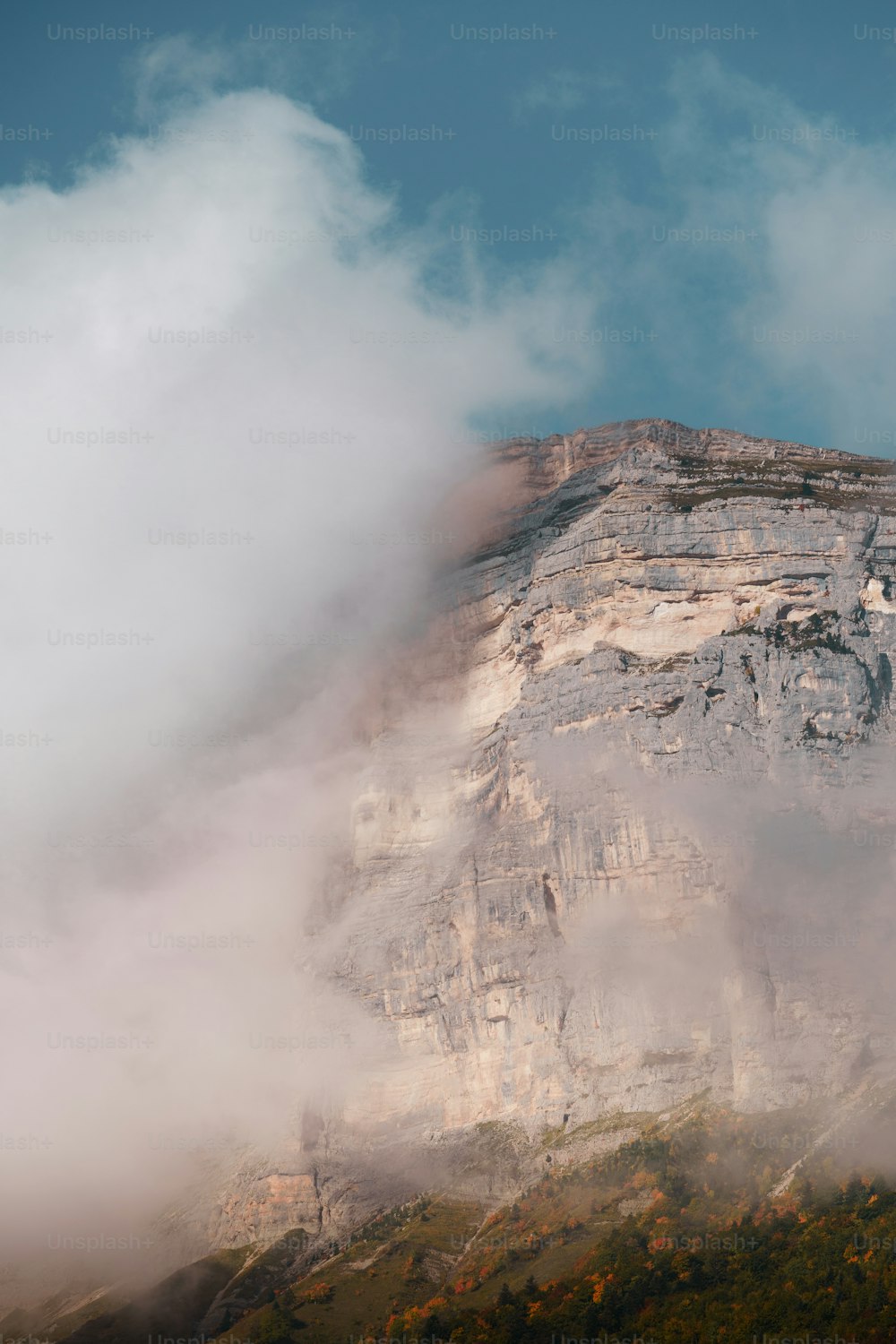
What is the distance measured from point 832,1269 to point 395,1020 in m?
74.1

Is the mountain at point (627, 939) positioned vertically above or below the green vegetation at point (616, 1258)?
above

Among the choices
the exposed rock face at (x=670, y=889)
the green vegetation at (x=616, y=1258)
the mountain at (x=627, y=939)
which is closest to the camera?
the green vegetation at (x=616, y=1258)

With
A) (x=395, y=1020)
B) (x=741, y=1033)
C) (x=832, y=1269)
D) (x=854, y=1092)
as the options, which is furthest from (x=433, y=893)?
(x=832, y=1269)

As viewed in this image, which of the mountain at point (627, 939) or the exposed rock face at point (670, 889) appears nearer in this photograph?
the mountain at point (627, 939)

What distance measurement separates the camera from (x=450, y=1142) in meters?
174

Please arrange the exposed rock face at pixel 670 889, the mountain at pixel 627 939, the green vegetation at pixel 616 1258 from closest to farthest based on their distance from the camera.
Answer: the green vegetation at pixel 616 1258 < the mountain at pixel 627 939 < the exposed rock face at pixel 670 889

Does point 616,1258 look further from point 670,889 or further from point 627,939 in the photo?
point 670,889

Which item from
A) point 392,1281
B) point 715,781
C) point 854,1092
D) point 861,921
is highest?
point 715,781

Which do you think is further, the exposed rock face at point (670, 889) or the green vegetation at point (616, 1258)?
the exposed rock face at point (670, 889)

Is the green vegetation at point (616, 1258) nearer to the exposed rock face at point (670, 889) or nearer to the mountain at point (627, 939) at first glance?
the mountain at point (627, 939)

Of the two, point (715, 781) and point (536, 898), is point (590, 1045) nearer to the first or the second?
Result: point (536, 898)

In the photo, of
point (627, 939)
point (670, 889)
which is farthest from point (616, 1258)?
point (670, 889)

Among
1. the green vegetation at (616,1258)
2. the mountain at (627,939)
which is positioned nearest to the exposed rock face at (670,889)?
the mountain at (627,939)

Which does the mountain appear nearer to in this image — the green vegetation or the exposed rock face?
the exposed rock face
